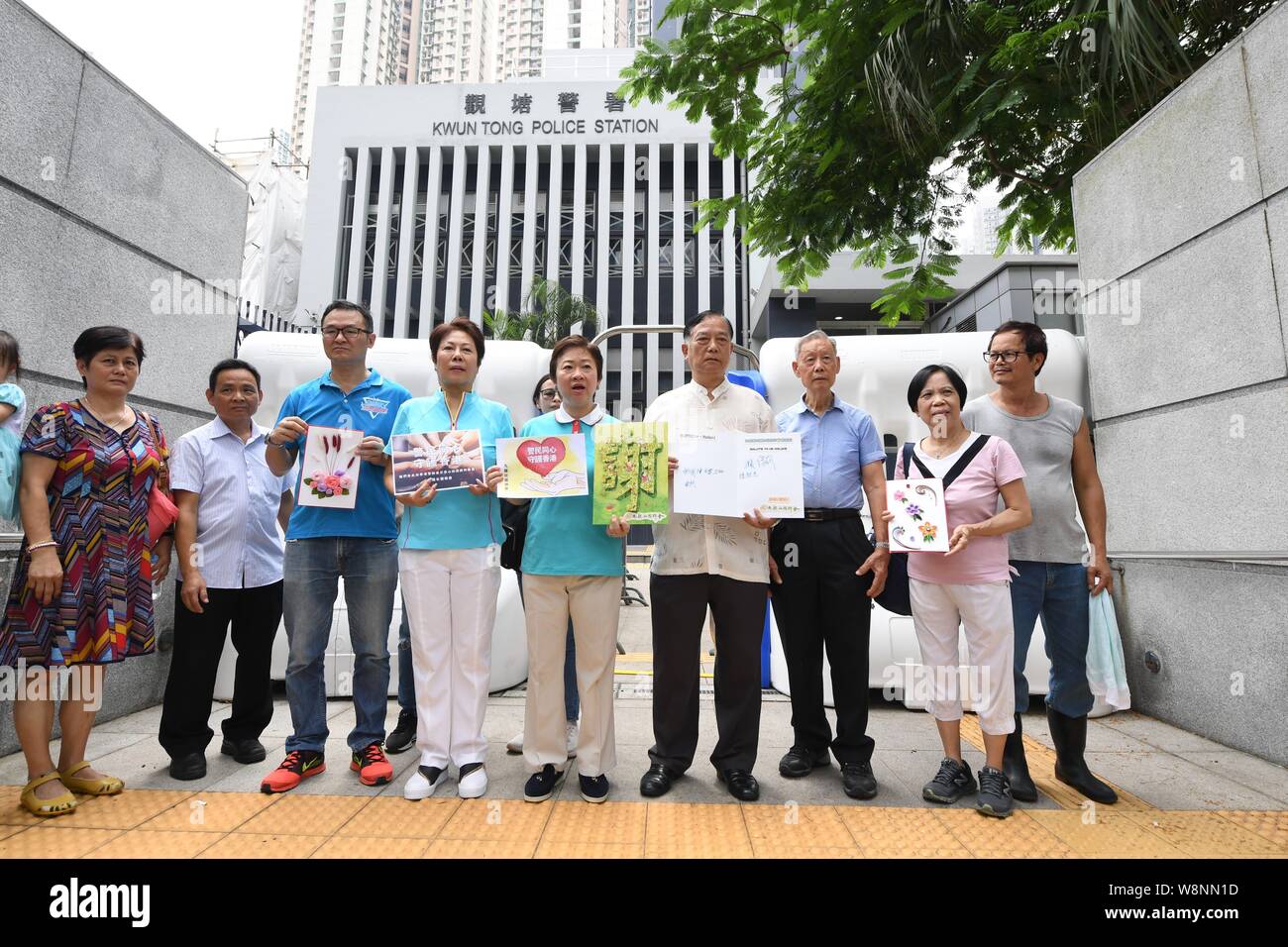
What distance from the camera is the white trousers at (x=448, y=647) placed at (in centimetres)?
318

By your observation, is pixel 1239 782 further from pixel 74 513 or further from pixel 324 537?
pixel 74 513

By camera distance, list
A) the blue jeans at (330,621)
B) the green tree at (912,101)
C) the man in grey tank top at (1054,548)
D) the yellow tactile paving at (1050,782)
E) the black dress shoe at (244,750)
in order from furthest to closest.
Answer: the green tree at (912,101), the black dress shoe at (244,750), the blue jeans at (330,621), the man in grey tank top at (1054,548), the yellow tactile paving at (1050,782)

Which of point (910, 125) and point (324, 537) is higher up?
point (910, 125)

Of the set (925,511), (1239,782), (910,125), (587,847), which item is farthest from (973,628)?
(910,125)

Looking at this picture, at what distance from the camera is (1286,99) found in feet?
11.6

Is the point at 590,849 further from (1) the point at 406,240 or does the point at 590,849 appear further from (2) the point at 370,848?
(1) the point at 406,240

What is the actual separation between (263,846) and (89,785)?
122 cm

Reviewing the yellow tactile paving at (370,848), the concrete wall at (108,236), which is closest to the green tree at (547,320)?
the concrete wall at (108,236)

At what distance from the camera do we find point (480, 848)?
2586mm

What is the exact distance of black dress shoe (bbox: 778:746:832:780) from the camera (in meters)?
3.42

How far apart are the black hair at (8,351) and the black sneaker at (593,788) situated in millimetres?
3224

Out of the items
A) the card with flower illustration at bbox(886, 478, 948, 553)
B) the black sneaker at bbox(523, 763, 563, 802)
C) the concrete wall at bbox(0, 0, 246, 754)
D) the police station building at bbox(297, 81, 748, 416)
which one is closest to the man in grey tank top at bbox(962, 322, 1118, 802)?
the card with flower illustration at bbox(886, 478, 948, 553)

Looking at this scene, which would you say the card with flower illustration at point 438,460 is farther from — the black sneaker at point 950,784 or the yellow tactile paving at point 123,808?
the black sneaker at point 950,784

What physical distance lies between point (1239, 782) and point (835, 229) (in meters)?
4.98
